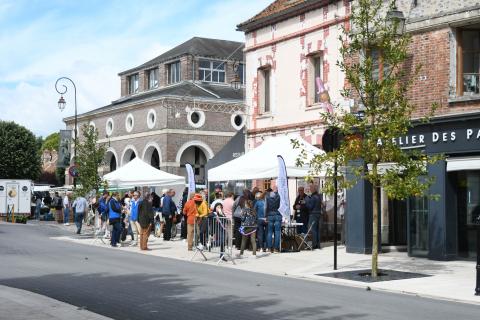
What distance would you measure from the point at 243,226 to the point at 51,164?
78.2 metres

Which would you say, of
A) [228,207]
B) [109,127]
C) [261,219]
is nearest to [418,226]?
[261,219]

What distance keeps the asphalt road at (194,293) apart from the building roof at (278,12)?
11767mm

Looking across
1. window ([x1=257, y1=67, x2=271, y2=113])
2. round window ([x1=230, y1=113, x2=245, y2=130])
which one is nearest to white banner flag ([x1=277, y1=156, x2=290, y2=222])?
window ([x1=257, y1=67, x2=271, y2=113])

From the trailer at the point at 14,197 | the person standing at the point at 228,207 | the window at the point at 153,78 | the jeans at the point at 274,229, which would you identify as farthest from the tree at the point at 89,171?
the window at the point at 153,78

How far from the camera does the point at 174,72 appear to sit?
50125 mm

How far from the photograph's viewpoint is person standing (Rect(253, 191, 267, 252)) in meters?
20.0

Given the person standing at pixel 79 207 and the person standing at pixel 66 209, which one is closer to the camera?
the person standing at pixel 79 207

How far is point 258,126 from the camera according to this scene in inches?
1115

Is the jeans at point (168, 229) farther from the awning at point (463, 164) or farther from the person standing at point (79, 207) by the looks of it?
the awning at point (463, 164)

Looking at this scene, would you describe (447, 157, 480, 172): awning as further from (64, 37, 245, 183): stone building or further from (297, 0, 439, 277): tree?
(64, 37, 245, 183): stone building

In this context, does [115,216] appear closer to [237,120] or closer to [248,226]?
[248,226]

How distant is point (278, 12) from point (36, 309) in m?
19.3

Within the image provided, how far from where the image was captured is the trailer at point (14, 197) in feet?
134

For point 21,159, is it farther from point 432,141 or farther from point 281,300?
point 281,300
